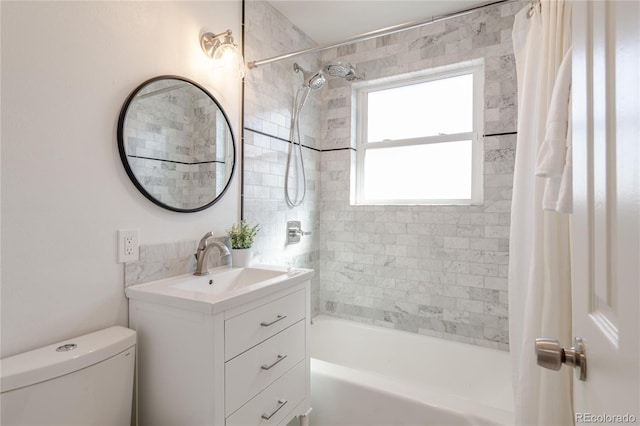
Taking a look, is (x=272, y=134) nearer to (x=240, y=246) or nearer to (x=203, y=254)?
(x=240, y=246)

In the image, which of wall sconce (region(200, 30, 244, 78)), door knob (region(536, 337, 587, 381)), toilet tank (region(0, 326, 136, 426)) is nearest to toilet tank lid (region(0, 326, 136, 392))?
toilet tank (region(0, 326, 136, 426))

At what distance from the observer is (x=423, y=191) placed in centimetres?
246

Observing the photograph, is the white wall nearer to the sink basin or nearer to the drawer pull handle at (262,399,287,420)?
the sink basin

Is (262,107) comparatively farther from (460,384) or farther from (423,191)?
(460,384)

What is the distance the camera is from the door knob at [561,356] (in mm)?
563

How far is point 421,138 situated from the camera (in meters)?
2.45

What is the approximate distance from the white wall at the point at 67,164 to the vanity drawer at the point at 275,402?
62cm

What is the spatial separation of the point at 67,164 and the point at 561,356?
4.94 feet

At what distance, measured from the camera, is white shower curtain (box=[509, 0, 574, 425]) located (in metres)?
1.21

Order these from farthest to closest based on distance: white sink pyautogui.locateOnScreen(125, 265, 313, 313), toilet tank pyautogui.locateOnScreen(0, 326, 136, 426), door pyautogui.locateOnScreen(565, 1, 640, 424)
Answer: white sink pyautogui.locateOnScreen(125, 265, 313, 313)
toilet tank pyautogui.locateOnScreen(0, 326, 136, 426)
door pyautogui.locateOnScreen(565, 1, 640, 424)

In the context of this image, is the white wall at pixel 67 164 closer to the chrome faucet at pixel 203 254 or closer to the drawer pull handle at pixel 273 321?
the chrome faucet at pixel 203 254

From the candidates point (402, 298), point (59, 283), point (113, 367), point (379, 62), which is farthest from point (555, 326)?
point (379, 62)

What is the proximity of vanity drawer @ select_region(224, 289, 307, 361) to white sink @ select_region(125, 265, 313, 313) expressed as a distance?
6 cm

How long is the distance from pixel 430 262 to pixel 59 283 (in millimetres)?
2069
